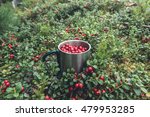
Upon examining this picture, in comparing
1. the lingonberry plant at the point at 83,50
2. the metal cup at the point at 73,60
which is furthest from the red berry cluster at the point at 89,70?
the metal cup at the point at 73,60

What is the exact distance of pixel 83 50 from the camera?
13.3 ft

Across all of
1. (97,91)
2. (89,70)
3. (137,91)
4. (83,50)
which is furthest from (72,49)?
(137,91)

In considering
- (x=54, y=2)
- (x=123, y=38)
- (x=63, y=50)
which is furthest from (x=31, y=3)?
(x=63, y=50)

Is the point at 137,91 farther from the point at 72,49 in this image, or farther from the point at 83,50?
the point at 72,49

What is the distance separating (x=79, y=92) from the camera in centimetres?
389

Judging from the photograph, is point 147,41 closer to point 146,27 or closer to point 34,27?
point 146,27

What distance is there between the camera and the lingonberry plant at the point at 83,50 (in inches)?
152

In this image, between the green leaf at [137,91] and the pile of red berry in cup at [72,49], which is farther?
the pile of red berry in cup at [72,49]

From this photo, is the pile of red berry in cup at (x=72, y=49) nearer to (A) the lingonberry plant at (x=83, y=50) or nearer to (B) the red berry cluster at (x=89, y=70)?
(A) the lingonberry plant at (x=83, y=50)

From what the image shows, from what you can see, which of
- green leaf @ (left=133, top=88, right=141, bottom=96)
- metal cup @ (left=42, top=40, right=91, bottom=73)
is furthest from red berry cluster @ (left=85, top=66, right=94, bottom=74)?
green leaf @ (left=133, top=88, right=141, bottom=96)

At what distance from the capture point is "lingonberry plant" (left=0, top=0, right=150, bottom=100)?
386 centimetres

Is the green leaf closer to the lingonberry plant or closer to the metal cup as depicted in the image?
the lingonberry plant

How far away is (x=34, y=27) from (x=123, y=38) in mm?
1830

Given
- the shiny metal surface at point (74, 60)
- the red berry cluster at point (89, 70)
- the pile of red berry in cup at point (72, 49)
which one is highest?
the pile of red berry in cup at point (72, 49)
